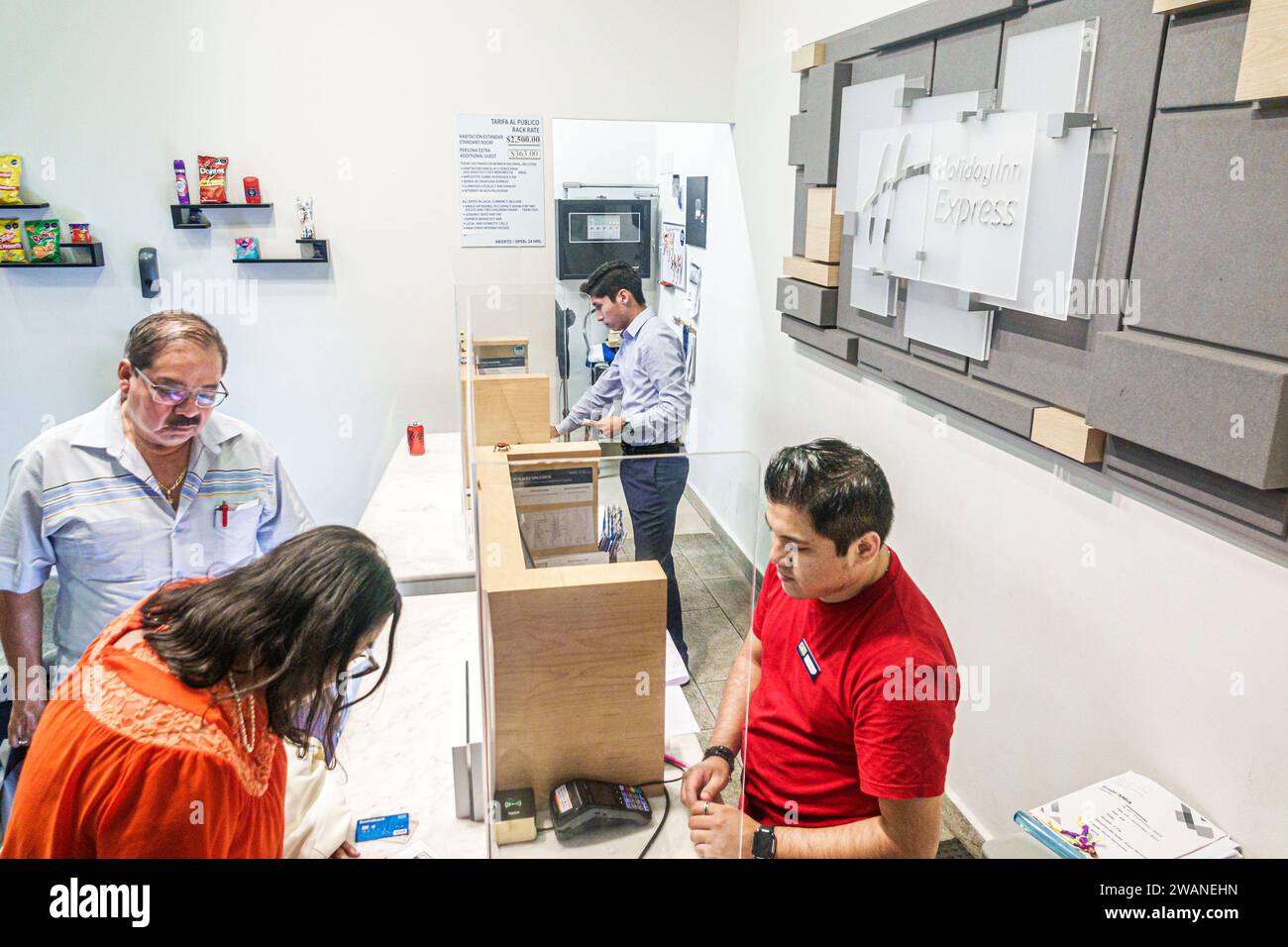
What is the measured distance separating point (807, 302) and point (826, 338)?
198mm

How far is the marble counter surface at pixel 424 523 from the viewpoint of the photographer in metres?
2.64

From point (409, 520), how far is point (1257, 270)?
258cm

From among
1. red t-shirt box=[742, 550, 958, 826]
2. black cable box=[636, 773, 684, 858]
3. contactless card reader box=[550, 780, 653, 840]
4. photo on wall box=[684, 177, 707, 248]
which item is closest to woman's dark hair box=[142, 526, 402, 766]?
contactless card reader box=[550, 780, 653, 840]

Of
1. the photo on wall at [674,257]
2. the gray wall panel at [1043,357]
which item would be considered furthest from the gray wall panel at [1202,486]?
the photo on wall at [674,257]

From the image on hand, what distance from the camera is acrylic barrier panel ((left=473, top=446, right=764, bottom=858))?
1208 millimetres

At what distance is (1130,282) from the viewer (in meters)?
1.86

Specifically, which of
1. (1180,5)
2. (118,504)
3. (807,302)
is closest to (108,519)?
(118,504)

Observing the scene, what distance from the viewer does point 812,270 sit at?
3393 mm

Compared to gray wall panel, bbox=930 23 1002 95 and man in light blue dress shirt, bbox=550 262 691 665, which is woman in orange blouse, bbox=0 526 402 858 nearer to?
man in light blue dress shirt, bbox=550 262 691 665

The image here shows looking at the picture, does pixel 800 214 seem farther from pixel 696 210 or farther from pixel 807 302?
pixel 696 210

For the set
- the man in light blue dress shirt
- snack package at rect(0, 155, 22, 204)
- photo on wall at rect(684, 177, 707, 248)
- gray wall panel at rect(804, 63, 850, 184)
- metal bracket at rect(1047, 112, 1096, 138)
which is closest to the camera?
metal bracket at rect(1047, 112, 1096, 138)

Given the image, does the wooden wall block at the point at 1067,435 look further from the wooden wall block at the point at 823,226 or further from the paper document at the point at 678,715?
the wooden wall block at the point at 823,226

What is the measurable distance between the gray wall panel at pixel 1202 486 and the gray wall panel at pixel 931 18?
1196 millimetres

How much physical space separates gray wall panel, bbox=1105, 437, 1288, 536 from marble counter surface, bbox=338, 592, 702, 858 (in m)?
1.15
